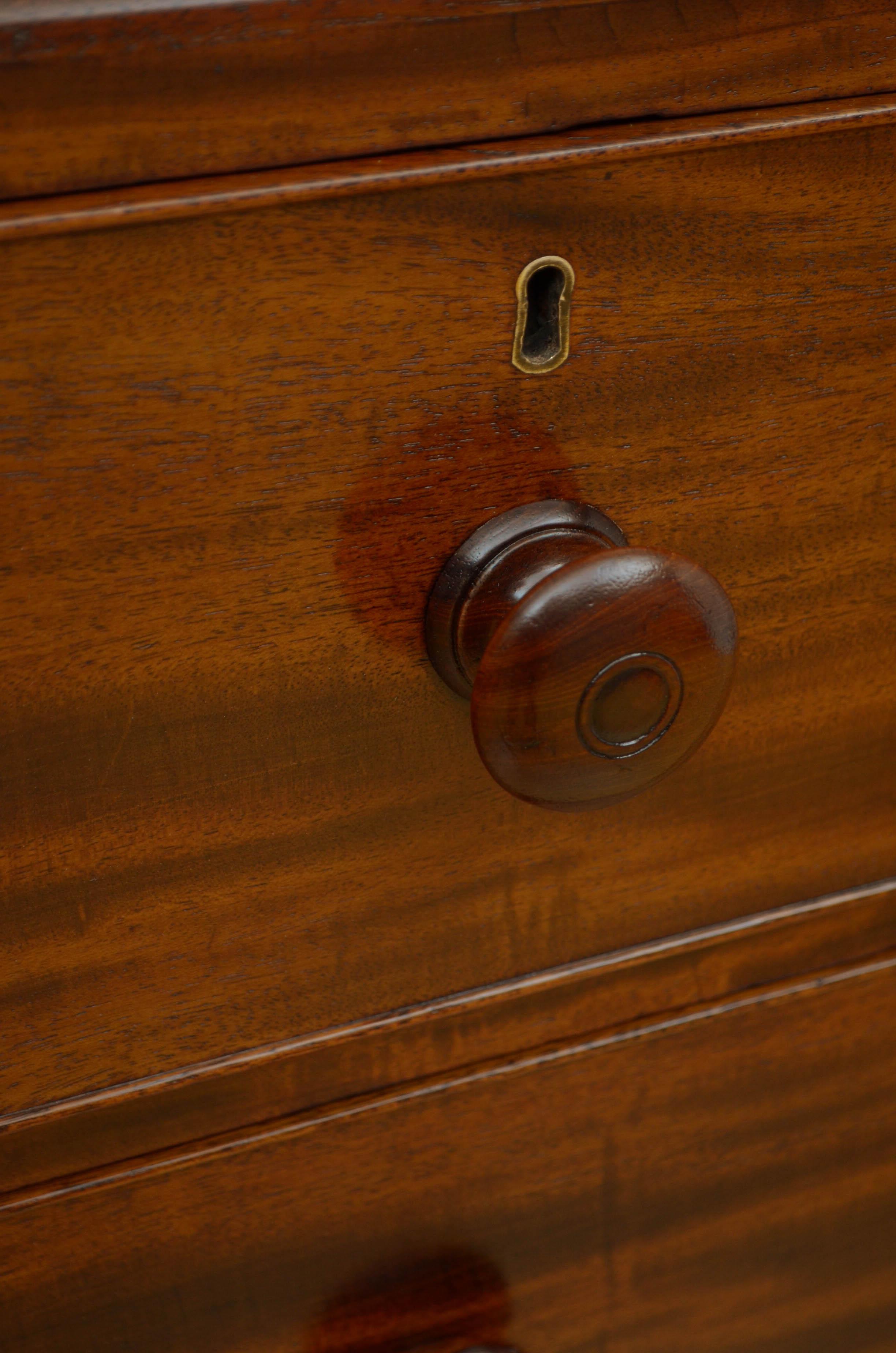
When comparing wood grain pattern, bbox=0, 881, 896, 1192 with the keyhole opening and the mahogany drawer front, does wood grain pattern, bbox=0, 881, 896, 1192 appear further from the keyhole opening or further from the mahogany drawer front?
the keyhole opening

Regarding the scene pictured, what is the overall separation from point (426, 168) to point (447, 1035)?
0.87 ft

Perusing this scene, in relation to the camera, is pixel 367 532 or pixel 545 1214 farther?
pixel 545 1214

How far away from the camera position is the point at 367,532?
1.11 ft

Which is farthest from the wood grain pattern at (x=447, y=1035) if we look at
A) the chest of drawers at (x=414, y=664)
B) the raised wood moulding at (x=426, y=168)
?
the raised wood moulding at (x=426, y=168)

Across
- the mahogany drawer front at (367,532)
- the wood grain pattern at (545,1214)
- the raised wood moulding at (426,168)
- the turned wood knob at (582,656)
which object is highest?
the raised wood moulding at (426,168)

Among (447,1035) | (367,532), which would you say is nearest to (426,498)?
(367,532)

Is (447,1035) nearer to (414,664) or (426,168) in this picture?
(414,664)

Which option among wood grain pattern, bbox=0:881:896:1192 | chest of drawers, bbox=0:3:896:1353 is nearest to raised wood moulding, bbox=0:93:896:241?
chest of drawers, bbox=0:3:896:1353

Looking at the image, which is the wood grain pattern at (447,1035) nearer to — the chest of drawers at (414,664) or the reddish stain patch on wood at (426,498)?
the chest of drawers at (414,664)

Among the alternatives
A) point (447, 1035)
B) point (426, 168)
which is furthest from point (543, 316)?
point (447, 1035)

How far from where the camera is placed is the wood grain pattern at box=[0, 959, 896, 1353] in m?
0.42

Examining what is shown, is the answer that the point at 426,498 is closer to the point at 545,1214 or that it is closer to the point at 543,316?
the point at 543,316

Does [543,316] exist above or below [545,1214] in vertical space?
above

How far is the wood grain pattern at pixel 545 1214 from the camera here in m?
0.42
